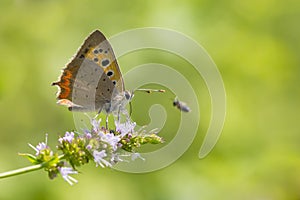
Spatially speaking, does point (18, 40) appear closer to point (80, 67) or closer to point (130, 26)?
point (130, 26)

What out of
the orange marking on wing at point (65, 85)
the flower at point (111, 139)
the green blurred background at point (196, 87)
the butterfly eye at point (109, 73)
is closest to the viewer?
the flower at point (111, 139)

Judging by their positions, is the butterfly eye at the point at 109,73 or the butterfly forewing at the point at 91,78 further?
the butterfly eye at the point at 109,73

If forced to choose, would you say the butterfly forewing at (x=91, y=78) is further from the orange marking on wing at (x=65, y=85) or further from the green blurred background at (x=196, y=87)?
the green blurred background at (x=196, y=87)

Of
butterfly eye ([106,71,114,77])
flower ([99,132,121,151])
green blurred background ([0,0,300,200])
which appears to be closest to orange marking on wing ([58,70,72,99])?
butterfly eye ([106,71,114,77])

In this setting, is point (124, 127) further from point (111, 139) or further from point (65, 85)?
point (65, 85)

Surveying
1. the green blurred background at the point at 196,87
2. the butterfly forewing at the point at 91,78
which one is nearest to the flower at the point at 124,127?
the butterfly forewing at the point at 91,78

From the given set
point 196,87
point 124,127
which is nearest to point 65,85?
point 124,127
